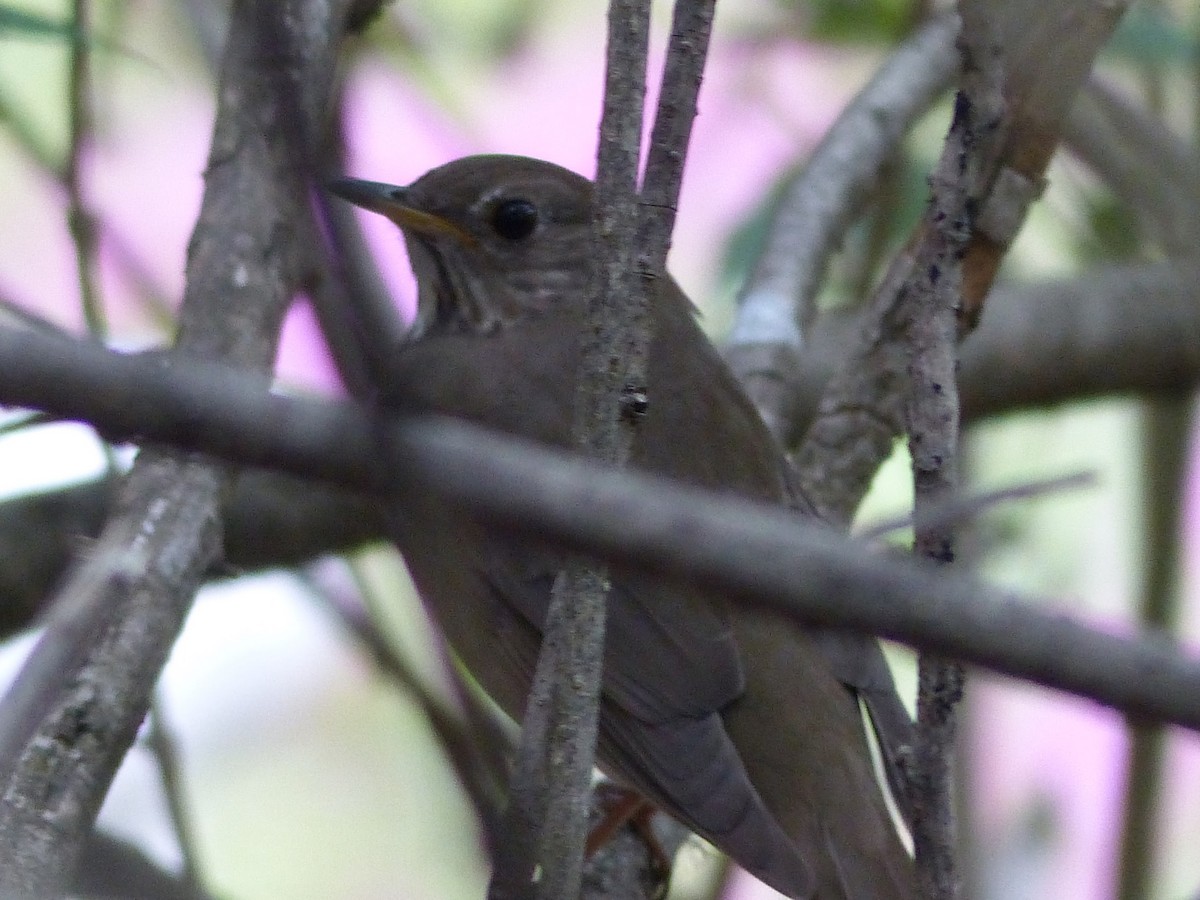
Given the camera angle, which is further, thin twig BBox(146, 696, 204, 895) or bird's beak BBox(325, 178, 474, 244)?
bird's beak BBox(325, 178, 474, 244)

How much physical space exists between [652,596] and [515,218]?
4.03 ft

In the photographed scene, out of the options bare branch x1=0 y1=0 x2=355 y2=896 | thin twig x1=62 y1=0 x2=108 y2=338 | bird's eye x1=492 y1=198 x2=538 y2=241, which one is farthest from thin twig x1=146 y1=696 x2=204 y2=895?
bird's eye x1=492 y1=198 x2=538 y2=241

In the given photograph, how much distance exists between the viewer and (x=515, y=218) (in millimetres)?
4141

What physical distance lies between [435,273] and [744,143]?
2.49 metres

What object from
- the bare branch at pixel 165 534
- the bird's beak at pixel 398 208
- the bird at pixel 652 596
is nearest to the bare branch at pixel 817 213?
the bird at pixel 652 596

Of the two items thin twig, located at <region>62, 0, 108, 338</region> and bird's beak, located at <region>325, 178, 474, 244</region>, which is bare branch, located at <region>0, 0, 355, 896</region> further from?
bird's beak, located at <region>325, 178, 474, 244</region>

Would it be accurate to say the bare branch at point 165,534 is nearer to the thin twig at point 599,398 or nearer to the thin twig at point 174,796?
the thin twig at point 599,398

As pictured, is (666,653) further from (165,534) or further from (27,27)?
(27,27)

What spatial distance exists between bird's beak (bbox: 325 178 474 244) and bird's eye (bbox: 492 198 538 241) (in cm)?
8

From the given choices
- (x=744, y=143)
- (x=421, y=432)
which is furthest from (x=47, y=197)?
(x=421, y=432)

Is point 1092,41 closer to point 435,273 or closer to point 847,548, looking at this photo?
point 435,273

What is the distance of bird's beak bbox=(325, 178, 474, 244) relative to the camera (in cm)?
394

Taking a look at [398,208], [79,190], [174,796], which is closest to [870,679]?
[174,796]

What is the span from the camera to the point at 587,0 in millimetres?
6699
